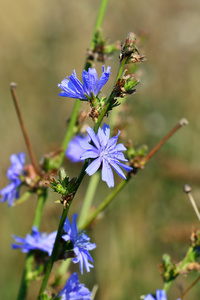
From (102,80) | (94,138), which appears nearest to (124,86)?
(102,80)

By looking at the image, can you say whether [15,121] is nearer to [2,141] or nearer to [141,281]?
[2,141]

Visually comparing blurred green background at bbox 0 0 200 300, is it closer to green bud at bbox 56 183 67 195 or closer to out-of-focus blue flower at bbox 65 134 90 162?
out-of-focus blue flower at bbox 65 134 90 162

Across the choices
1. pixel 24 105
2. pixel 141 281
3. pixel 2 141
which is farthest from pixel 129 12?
pixel 141 281

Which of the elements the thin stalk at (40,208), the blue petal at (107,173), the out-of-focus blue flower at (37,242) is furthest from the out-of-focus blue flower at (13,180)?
the blue petal at (107,173)

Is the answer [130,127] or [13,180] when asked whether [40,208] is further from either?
[130,127]

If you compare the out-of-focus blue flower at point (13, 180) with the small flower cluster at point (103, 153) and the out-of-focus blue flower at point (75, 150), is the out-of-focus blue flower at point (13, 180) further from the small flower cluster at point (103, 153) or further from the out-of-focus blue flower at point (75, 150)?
the small flower cluster at point (103, 153)

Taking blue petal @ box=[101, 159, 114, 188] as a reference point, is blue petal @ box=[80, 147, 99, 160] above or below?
above

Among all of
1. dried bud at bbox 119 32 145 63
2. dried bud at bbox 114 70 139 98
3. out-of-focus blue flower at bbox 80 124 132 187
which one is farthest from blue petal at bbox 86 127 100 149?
dried bud at bbox 119 32 145 63
